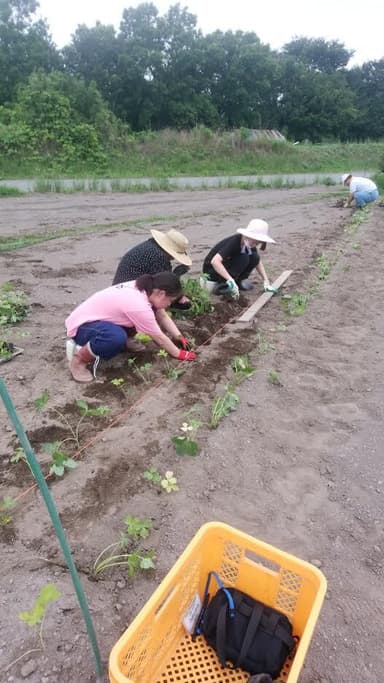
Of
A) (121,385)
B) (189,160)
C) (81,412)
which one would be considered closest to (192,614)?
(81,412)

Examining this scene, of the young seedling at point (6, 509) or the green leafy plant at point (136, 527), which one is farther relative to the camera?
the young seedling at point (6, 509)

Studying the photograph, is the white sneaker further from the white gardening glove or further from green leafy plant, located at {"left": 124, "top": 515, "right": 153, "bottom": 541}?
the white gardening glove

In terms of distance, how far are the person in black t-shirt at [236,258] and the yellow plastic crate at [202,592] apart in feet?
11.1

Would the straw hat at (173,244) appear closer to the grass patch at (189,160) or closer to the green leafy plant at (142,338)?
the green leafy plant at (142,338)

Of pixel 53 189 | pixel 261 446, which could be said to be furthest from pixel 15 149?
pixel 261 446

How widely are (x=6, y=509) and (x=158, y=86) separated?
36.7 m

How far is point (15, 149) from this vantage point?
15.9 meters

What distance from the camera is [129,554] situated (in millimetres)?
2006

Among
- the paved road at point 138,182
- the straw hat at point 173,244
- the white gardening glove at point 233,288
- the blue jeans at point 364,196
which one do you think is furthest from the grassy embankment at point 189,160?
the straw hat at point 173,244

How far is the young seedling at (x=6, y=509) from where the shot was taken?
215cm

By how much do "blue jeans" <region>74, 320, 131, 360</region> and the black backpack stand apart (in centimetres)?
194

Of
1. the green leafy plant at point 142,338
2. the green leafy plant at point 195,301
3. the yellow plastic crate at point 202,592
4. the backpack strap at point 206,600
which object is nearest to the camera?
the yellow plastic crate at point 202,592

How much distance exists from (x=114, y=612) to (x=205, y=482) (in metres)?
0.85

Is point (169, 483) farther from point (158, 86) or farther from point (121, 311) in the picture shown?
point (158, 86)
